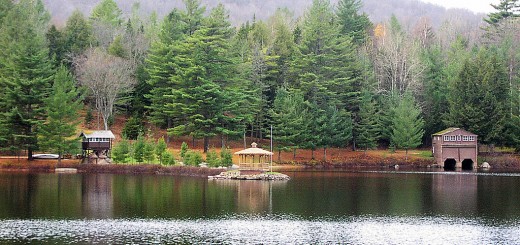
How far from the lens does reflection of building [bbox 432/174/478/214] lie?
141ft

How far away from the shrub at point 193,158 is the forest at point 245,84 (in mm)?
11117

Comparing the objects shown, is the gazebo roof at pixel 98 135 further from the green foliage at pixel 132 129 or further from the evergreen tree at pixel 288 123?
the evergreen tree at pixel 288 123

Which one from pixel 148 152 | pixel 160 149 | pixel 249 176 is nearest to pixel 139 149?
pixel 148 152

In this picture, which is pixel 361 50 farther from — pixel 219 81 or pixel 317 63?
pixel 219 81

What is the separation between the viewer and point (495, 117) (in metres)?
80.7

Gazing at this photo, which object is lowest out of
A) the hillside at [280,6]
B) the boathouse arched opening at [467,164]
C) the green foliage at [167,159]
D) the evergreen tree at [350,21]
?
the boathouse arched opening at [467,164]

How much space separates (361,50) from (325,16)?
34.6 feet

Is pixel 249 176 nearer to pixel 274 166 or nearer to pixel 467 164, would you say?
pixel 274 166

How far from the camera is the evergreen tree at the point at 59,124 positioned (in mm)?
67562

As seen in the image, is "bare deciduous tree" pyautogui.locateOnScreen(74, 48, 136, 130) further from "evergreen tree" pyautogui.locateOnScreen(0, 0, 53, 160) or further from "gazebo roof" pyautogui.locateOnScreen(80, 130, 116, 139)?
"gazebo roof" pyautogui.locateOnScreen(80, 130, 116, 139)

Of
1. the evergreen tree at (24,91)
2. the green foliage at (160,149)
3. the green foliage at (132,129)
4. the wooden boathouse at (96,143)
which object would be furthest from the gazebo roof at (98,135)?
the green foliage at (160,149)

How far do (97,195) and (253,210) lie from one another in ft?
39.6

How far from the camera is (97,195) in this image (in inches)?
1845

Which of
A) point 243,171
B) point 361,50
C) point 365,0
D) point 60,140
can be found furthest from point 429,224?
point 365,0
